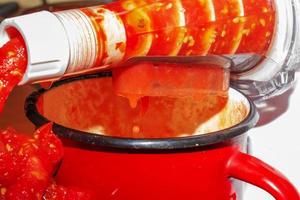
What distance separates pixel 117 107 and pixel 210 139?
0.16 metres

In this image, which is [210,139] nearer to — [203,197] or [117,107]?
[203,197]

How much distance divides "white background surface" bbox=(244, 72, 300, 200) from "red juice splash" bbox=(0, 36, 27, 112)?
0.29 metres

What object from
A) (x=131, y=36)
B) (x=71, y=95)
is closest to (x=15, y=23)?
(x=131, y=36)

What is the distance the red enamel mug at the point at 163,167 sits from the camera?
0.36 m

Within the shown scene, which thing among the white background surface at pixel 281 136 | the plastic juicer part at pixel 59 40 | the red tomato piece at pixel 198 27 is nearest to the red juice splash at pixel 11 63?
the plastic juicer part at pixel 59 40

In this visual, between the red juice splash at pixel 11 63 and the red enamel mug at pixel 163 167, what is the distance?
0.07m

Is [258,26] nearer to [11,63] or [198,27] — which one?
[198,27]

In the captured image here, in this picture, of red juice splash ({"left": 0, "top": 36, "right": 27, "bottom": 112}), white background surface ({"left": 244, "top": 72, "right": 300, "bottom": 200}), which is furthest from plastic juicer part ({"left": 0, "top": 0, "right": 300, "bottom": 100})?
white background surface ({"left": 244, "top": 72, "right": 300, "bottom": 200})

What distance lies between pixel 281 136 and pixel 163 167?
210 millimetres

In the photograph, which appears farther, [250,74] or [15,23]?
[250,74]

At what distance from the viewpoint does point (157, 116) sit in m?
0.52

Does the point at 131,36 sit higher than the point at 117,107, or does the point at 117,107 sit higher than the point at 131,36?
the point at 131,36

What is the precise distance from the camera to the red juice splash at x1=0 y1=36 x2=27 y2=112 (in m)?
0.31

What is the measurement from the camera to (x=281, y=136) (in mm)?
537
